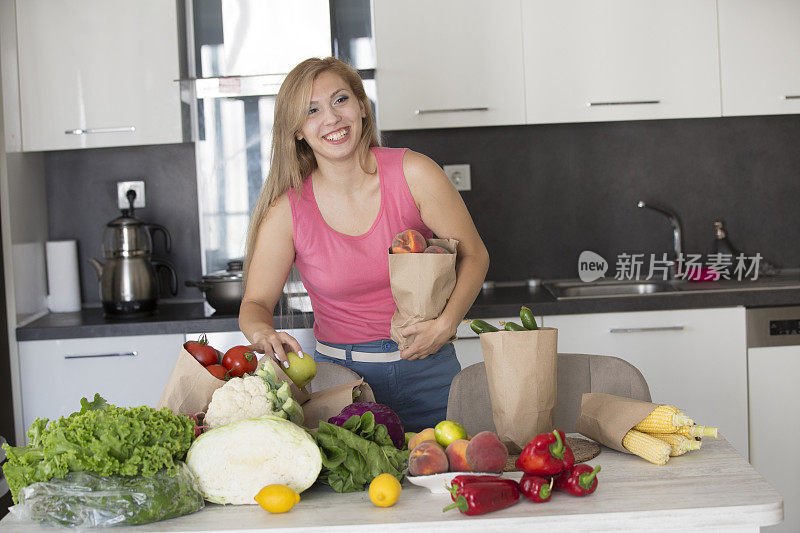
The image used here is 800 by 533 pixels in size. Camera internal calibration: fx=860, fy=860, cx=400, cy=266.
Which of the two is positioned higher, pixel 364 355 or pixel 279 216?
pixel 279 216

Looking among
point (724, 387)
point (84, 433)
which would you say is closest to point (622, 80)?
point (724, 387)

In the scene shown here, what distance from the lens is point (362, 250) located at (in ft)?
6.68

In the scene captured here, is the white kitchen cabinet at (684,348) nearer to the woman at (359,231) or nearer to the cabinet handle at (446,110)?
the cabinet handle at (446,110)

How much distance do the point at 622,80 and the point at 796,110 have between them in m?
0.64

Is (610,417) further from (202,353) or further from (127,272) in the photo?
(127,272)

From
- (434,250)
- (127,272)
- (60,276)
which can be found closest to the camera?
(434,250)

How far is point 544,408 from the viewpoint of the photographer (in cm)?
143

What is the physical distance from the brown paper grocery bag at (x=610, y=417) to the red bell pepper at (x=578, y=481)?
18 centimetres

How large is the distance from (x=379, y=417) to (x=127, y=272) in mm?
1908

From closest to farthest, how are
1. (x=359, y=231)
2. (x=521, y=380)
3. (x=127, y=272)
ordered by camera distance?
(x=521, y=380)
(x=359, y=231)
(x=127, y=272)

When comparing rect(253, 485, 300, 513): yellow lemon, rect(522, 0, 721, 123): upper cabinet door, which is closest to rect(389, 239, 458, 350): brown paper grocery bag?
rect(253, 485, 300, 513): yellow lemon

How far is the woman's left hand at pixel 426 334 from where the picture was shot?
67.1 inches

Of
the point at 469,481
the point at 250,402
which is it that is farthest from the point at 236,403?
the point at 469,481

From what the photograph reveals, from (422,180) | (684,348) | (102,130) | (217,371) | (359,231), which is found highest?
(102,130)
